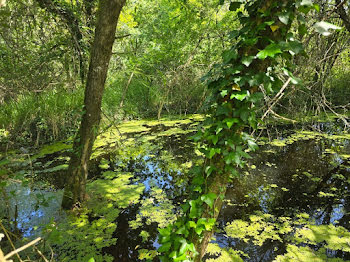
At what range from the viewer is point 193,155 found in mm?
4371

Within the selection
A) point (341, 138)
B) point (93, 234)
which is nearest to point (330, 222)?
point (93, 234)

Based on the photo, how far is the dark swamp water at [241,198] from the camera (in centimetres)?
211

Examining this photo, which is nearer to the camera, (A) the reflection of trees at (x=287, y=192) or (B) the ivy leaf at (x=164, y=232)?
(B) the ivy leaf at (x=164, y=232)

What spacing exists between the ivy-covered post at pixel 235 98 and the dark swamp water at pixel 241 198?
3.12 ft

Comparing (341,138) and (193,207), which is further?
(341,138)

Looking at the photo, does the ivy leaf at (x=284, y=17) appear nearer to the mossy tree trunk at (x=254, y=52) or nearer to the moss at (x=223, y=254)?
the mossy tree trunk at (x=254, y=52)

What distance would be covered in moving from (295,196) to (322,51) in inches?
74.1

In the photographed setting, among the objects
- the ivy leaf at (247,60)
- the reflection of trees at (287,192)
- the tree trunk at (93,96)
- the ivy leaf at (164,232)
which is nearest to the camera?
the ivy leaf at (247,60)

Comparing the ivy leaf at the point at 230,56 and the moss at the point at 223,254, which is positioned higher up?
the ivy leaf at the point at 230,56

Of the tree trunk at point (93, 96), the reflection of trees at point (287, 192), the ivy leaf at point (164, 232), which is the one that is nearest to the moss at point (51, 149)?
the tree trunk at point (93, 96)

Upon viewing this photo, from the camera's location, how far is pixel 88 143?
2314 mm

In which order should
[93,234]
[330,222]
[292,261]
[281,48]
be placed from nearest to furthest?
1. [281,48]
2. [292,261]
3. [93,234]
4. [330,222]

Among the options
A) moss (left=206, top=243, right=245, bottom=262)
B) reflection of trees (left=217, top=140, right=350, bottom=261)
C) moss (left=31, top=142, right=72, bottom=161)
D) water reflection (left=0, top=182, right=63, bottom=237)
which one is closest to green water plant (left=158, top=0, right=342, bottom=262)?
moss (left=206, top=243, right=245, bottom=262)

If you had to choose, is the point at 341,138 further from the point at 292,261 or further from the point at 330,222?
the point at 292,261
